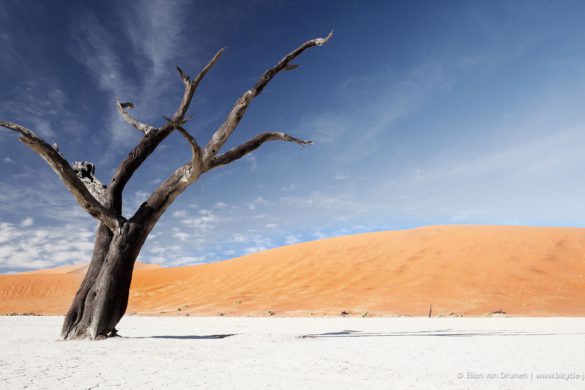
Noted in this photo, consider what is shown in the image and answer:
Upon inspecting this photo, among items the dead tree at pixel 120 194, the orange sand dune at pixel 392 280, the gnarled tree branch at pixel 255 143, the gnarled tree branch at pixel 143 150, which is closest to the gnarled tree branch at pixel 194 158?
the dead tree at pixel 120 194

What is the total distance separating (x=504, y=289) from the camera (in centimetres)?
2006

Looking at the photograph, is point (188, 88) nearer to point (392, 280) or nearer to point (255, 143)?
point (255, 143)

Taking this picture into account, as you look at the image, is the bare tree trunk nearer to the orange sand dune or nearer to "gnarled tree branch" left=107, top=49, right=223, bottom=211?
"gnarled tree branch" left=107, top=49, right=223, bottom=211

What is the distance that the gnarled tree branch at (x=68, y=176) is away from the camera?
737cm

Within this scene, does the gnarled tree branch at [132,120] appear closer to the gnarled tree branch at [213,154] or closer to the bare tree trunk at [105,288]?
the gnarled tree branch at [213,154]

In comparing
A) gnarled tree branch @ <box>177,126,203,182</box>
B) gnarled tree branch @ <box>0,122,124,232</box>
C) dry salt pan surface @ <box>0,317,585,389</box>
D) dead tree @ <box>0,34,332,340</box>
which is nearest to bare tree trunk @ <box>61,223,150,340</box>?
dead tree @ <box>0,34,332,340</box>

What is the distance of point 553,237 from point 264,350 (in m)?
28.5

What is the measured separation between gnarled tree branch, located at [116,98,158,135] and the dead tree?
3 cm

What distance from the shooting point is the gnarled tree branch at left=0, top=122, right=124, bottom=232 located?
7.37m

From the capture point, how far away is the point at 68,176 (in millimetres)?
7711

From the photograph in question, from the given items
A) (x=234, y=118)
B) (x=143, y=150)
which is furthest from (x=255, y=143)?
A: (x=143, y=150)

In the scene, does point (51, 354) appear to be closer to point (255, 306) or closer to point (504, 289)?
point (255, 306)

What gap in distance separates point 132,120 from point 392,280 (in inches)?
705

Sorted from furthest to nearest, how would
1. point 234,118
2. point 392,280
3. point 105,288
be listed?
point 392,280 → point 234,118 → point 105,288
